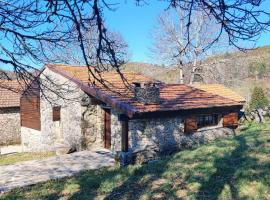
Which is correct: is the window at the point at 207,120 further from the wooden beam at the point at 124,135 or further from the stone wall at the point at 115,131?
the wooden beam at the point at 124,135

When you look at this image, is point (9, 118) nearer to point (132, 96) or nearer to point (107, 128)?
point (107, 128)

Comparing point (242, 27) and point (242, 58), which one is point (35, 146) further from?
point (242, 58)

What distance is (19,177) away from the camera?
Answer: 1030 centimetres

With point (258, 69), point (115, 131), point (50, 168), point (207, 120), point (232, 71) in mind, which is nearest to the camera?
point (50, 168)

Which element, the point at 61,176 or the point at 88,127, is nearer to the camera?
the point at 61,176

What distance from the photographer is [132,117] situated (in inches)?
492

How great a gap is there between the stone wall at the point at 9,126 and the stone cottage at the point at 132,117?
6.46 meters

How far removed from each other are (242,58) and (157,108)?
29.0 m

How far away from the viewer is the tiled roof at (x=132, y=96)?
1275cm

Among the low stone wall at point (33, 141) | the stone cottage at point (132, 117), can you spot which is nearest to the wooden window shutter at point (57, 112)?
the stone cottage at point (132, 117)

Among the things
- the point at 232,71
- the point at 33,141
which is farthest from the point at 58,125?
the point at 232,71

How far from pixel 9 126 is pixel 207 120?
47.1 feet

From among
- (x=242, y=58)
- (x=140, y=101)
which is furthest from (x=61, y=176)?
(x=242, y=58)

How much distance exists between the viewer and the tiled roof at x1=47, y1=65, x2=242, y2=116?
41.8 ft
